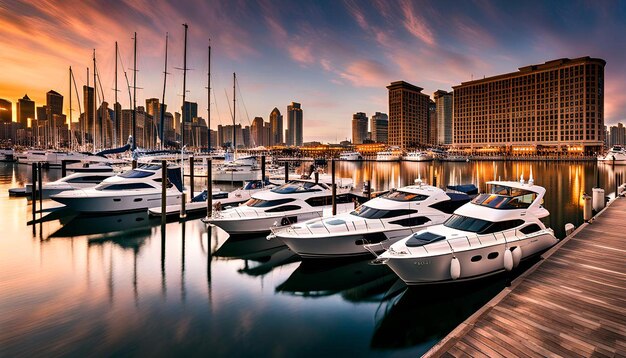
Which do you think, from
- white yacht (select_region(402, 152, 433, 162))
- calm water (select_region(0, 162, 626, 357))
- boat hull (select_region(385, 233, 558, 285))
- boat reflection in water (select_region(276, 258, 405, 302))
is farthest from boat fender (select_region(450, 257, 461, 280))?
white yacht (select_region(402, 152, 433, 162))

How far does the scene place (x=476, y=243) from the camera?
1211 centimetres

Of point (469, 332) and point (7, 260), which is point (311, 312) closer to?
point (469, 332)

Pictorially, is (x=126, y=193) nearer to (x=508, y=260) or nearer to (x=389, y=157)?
(x=508, y=260)

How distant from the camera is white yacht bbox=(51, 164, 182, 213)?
26.7m

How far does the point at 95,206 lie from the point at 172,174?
660cm

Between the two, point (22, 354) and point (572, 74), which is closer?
point (22, 354)

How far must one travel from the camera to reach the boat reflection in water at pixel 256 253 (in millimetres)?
16297

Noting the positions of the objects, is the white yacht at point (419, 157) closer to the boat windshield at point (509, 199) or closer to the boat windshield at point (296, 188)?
the boat windshield at point (296, 188)

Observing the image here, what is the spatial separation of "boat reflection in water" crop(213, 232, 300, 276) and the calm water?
6 cm

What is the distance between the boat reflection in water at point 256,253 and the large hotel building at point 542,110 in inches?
7289

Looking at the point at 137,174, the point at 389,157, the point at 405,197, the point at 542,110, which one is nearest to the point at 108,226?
the point at 137,174

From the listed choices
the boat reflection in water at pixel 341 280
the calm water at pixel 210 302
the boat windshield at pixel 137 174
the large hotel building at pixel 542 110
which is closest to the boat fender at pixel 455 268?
the calm water at pixel 210 302

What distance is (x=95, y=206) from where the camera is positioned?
27172 millimetres

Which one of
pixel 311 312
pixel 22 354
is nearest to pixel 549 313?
pixel 311 312
